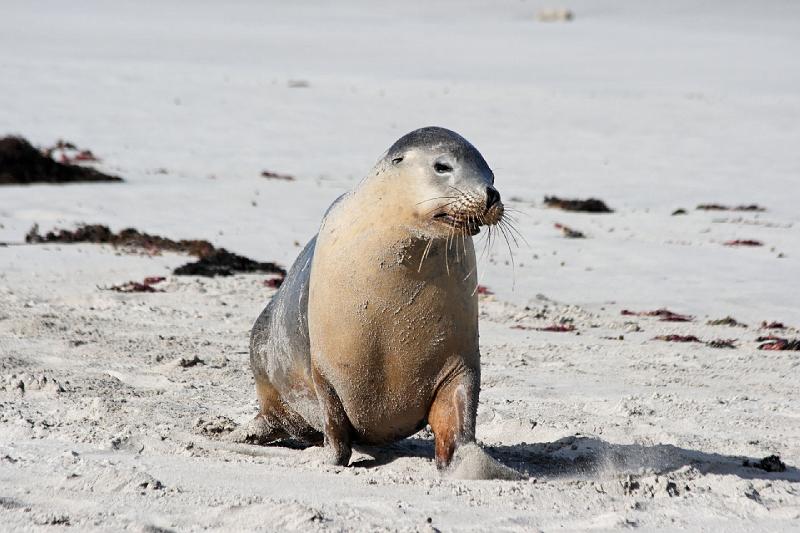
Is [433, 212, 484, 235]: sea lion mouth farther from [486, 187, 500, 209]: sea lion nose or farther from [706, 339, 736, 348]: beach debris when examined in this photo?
[706, 339, 736, 348]: beach debris

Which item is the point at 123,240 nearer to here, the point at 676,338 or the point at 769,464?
the point at 676,338

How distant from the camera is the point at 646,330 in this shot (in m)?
9.41

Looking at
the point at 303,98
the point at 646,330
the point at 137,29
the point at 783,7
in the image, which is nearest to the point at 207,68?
the point at 303,98

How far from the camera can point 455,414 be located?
491 centimetres

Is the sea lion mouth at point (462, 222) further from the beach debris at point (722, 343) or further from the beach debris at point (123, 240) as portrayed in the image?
the beach debris at point (123, 240)

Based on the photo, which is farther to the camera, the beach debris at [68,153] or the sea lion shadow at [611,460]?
→ the beach debris at [68,153]

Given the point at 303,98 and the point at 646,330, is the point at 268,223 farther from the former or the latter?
the point at 303,98

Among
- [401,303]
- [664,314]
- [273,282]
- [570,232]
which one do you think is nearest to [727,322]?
[664,314]

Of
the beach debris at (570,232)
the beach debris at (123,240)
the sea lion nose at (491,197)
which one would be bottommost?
the beach debris at (570,232)

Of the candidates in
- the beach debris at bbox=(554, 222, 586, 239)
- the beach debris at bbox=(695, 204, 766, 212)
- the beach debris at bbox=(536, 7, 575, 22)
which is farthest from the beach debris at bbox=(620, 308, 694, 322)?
the beach debris at bbox=(536, 7, 575, 22)

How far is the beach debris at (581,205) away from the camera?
51.2ft

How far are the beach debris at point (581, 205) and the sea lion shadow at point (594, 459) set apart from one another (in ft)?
32.9

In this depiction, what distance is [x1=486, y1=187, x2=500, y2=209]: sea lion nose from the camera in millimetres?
4414

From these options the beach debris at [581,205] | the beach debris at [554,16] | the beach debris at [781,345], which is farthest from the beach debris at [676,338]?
the beach debris at [554,16]
